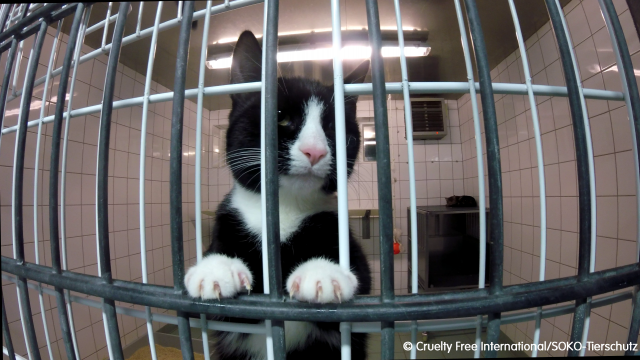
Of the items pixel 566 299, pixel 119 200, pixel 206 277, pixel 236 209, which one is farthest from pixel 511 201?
pixel 119 200

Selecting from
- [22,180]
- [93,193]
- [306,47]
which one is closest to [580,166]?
[22,180]

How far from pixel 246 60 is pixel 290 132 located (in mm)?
249

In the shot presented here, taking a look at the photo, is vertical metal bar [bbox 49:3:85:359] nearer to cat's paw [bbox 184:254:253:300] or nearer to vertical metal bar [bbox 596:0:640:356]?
cat's paw [bbox 184:254:253:300]

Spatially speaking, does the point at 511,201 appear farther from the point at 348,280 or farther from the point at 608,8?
the point at 348,280

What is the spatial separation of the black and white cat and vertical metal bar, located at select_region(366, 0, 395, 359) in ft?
0.53

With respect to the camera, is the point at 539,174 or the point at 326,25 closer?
the point at 539,174

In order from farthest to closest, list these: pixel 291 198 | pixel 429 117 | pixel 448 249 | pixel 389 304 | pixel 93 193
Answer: pixel 429 117 < pixel 448 249 < pixel 93 193 < pixel 291 198 < pixel 389 304

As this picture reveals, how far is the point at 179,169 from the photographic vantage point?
1.05 feet

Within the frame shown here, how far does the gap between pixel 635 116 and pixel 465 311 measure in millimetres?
416

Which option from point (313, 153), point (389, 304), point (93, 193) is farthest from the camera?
point (93, 193)

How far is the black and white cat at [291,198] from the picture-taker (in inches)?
20.5

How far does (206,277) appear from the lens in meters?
0.32

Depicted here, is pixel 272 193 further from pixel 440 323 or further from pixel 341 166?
pixel 440 323

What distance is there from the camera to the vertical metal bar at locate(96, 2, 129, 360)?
1.13ft
